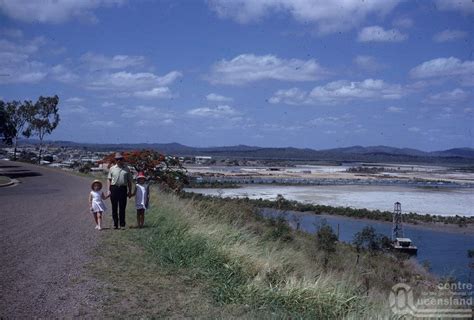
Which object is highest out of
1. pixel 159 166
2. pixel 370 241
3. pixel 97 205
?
pixel 159 166

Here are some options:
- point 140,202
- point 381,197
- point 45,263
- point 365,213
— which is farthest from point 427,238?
point 45,263

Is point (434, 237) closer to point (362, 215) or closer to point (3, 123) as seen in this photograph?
point (362, 215)

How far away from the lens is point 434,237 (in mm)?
43000

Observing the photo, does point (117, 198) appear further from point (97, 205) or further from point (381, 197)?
point (381, 197)

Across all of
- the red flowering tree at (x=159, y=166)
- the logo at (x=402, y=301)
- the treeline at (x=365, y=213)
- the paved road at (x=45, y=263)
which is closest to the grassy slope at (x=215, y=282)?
the logo at (x=402, y=301)

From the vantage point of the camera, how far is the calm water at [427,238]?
Result: 32.8 metres

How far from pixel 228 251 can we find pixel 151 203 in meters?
8.84

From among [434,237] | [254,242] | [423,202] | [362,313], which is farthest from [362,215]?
[362,313]

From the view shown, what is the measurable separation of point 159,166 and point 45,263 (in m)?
15.6

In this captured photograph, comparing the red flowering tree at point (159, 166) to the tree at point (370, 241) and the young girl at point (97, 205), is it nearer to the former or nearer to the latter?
the young girl at point (97, 205)

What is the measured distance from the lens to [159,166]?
23938mm

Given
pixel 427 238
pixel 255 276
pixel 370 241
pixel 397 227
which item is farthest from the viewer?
pixel 427 238

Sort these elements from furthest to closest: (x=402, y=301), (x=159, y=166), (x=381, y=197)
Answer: (x=381, y=197) < (x=159, y=166) < (x=402, y=301)

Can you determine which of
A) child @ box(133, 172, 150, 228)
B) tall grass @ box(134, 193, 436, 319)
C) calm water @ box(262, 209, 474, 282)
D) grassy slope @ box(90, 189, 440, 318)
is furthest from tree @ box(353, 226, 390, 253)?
grassy slope @ box(90, 189, 440, 318)
